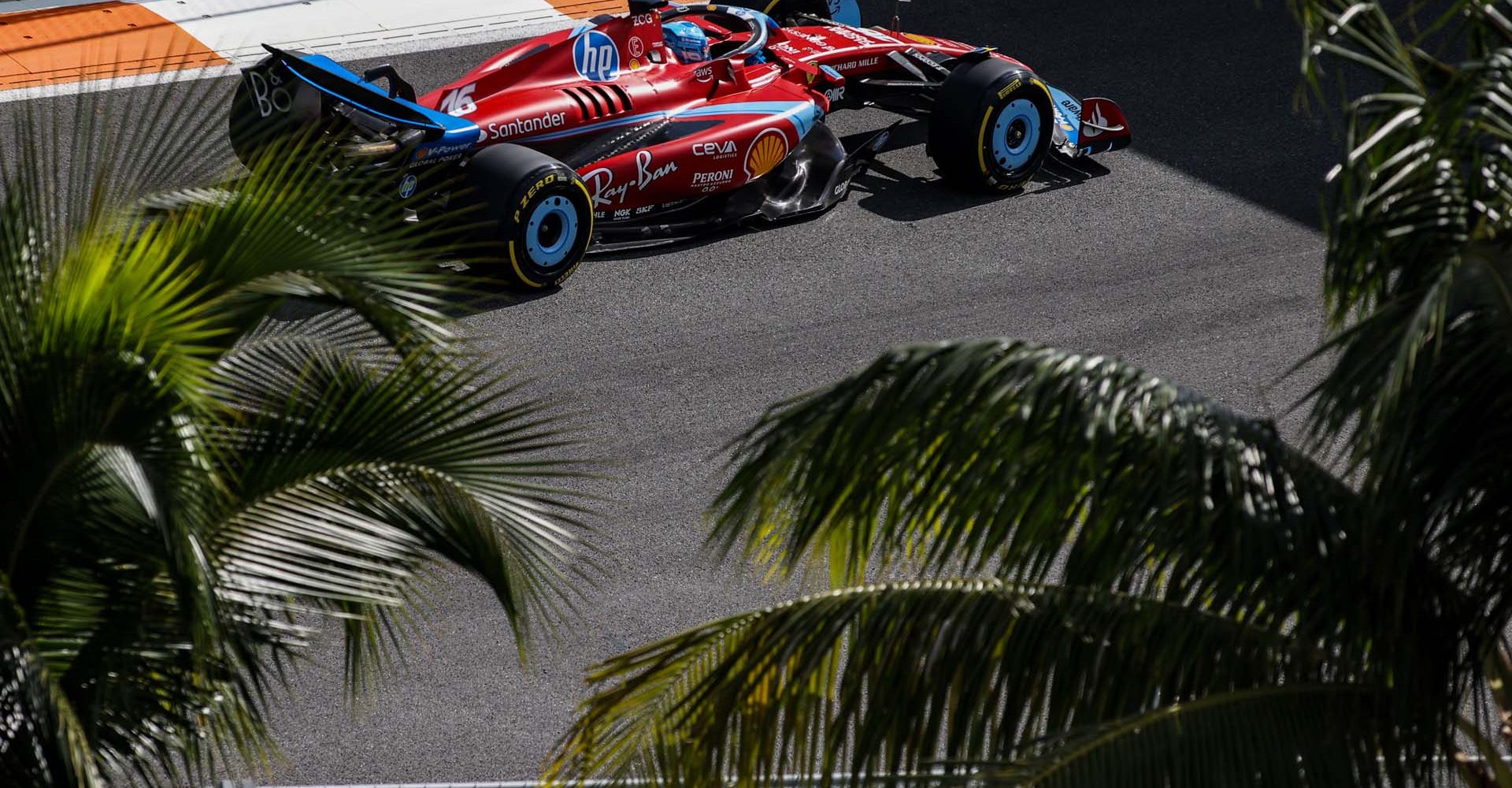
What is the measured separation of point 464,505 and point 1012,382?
4.42 feet

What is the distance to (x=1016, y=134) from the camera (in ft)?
34.7

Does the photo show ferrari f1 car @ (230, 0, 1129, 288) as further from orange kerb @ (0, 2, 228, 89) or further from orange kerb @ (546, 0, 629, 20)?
orange kerb @ (0, 2, 228, 89)

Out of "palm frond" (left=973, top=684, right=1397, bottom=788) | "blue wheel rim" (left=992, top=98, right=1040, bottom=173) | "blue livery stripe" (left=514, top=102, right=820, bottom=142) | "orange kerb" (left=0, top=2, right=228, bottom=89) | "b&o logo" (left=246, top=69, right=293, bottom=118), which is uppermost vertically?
"orange kerb" (left=0, top=2, right=228, bottom=89)

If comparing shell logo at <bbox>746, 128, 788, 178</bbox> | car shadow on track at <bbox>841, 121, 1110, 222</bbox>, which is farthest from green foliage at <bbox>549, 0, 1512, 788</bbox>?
car shadow on track at <bbox>841, 121, 1110, 222</bbox>

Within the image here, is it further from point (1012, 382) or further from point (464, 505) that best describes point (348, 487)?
point (1012, 382)

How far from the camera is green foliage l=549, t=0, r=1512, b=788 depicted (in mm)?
3125

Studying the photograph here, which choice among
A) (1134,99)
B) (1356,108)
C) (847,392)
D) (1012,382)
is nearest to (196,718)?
(847,392)

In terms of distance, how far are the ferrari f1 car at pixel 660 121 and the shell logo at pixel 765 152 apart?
0.01 m

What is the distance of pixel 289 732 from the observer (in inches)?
233

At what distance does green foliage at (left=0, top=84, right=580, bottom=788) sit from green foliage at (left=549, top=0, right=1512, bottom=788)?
0.76 metres

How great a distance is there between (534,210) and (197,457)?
18.7ft

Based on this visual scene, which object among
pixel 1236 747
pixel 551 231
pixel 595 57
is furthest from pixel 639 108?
pixel 1236 747

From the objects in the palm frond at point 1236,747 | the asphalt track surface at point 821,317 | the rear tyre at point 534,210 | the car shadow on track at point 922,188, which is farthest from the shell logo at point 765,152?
the palm frond at point 1236,747

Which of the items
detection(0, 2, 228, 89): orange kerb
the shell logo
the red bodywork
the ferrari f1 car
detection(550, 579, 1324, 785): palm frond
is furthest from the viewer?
detection(0, 2, 228, 89): orange kerb
